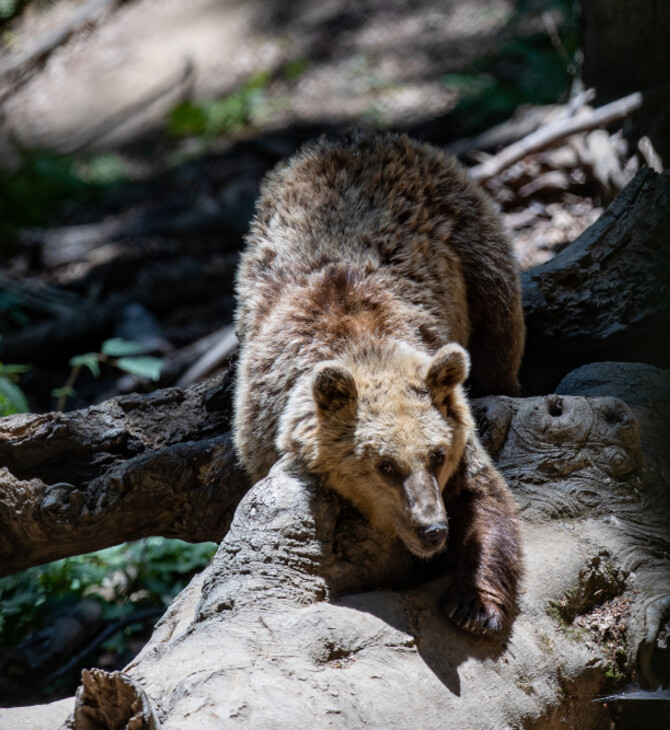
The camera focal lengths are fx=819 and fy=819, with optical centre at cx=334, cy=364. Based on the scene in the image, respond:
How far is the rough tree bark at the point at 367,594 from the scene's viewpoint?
3.76 metres

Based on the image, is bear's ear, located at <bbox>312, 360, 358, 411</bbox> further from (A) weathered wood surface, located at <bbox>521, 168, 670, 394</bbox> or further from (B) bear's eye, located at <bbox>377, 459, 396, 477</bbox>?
(A) weathered wood surface, located at <bbox>521, 168, 670, 394</bbox>

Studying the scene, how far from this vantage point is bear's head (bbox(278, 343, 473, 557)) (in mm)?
4402

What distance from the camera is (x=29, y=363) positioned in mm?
11961

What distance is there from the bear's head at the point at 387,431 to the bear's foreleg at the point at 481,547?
176mm

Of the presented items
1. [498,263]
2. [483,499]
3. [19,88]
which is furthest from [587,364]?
[19,88]

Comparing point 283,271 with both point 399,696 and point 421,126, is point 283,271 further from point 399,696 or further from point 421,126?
point 421,126

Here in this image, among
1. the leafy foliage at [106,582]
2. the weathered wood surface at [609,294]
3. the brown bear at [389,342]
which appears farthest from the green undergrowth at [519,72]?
the leafy foliage at [106,582]

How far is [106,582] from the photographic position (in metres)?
8.01

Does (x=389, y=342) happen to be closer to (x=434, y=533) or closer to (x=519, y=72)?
(x=434, y=533)

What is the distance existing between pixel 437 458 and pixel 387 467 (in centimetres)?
29

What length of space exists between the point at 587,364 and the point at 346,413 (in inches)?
101

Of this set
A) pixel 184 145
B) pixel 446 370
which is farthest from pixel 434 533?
pixel 184 145

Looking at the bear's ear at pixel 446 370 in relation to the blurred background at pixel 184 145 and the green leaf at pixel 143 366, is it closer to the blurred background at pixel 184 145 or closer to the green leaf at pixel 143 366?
the blurred background at pixel 184 145

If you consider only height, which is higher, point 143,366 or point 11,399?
point 11,399
